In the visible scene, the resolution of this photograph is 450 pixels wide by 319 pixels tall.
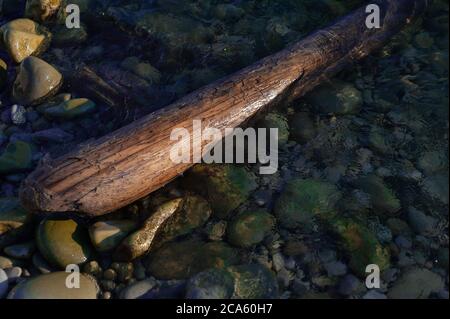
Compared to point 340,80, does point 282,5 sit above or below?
above

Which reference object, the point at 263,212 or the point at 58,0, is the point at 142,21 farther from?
the point at 263,212

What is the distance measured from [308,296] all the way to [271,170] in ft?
3.78

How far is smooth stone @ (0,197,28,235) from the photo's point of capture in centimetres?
352

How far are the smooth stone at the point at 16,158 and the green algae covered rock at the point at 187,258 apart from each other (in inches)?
55.9

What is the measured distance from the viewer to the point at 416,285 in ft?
10.8

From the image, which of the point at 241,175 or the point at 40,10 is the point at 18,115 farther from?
the point at 241,175

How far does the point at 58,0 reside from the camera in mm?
5539

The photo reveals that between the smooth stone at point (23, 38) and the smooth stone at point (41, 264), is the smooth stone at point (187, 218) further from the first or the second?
the smooth stone at point (23, 38)

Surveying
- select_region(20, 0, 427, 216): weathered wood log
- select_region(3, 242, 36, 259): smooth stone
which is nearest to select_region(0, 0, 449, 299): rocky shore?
select_region(3, 242, 36, 259): smooth stone

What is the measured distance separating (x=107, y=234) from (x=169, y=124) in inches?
36.8

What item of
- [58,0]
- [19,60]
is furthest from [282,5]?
[19,60]

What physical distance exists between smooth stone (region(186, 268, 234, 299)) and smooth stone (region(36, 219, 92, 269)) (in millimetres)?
802

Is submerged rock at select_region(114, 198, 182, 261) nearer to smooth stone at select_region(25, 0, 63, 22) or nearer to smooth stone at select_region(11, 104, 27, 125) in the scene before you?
smooth stone at select_region(11, 104, 27, 125)

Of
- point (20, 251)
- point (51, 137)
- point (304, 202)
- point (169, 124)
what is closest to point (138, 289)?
point (20, 251)
